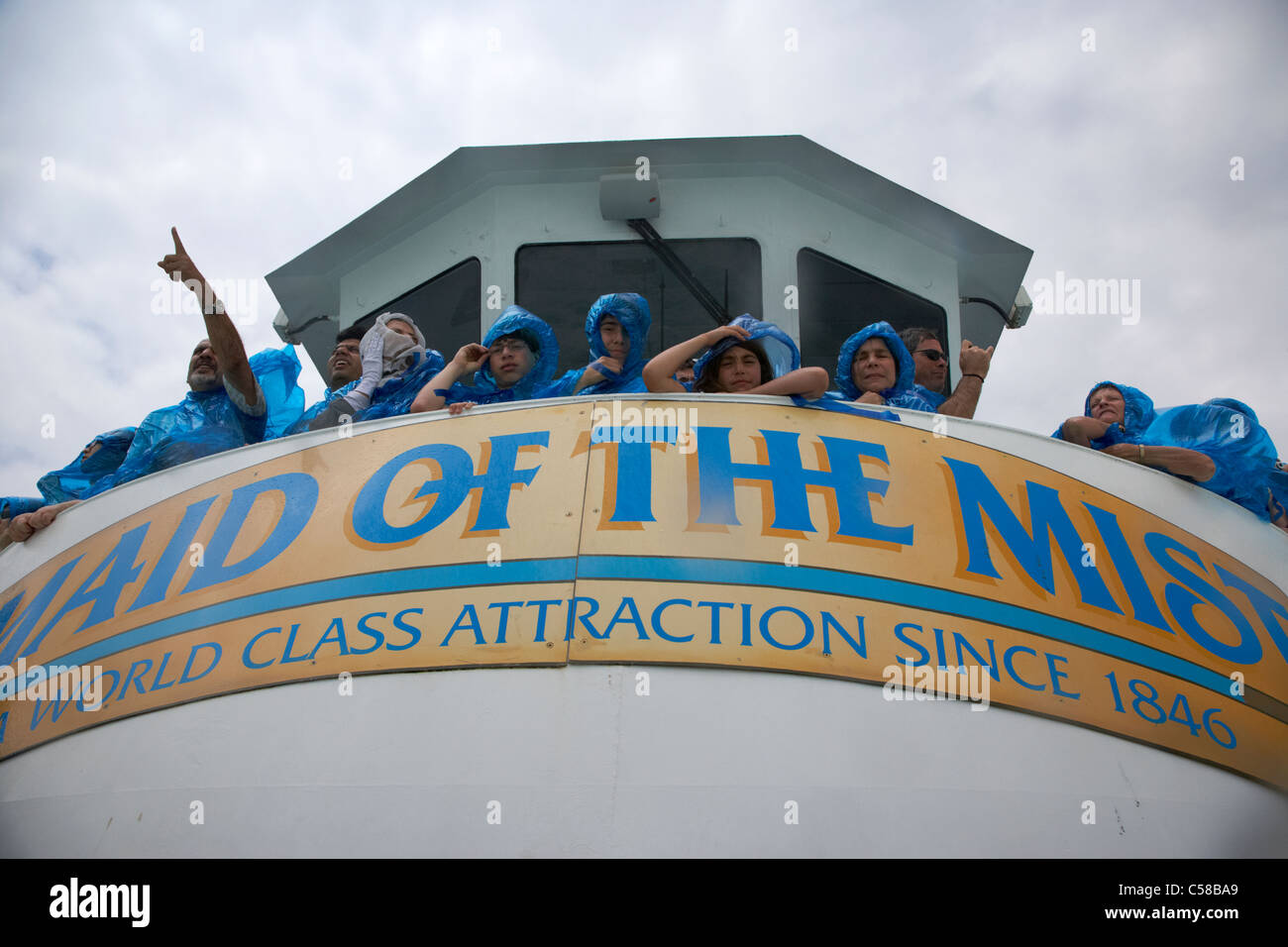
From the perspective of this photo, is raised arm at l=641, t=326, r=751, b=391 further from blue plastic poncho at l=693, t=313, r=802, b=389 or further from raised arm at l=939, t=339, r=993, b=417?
raised arm at l=939, t=339, r=993, b=417

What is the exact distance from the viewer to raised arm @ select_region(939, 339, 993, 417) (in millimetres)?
3846

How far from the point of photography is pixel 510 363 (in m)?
4.03

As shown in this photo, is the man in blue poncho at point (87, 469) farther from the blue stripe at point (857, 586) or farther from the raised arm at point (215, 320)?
the blue stripe at point (857, 586)

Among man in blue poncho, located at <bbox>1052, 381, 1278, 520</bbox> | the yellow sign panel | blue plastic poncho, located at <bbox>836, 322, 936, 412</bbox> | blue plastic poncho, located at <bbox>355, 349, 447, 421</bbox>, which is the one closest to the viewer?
the yellow sign panel

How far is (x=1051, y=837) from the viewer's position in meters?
2.29

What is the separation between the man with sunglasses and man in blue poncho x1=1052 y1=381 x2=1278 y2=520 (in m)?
0.34

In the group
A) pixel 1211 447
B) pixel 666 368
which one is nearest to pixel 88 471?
pixel 666 368

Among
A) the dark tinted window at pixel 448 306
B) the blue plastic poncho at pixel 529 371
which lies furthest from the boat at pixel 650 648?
the dark tinted window at pixel 448 306

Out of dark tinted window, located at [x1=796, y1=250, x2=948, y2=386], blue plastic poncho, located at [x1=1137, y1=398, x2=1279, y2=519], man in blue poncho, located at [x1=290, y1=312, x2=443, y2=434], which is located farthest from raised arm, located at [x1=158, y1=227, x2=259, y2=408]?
blue plastic poncho, located at [x1=1137, y1=398, x2=1279, y2=519]

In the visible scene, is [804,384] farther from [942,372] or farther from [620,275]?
[620,275]

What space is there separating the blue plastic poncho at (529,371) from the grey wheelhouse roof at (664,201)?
1.29m

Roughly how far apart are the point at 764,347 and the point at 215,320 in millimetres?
1883

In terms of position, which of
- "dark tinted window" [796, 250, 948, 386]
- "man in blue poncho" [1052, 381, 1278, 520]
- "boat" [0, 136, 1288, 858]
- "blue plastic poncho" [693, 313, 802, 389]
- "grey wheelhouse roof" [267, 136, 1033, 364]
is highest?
"grey wheelhouse roof" [267, 136, 1033, 364]
